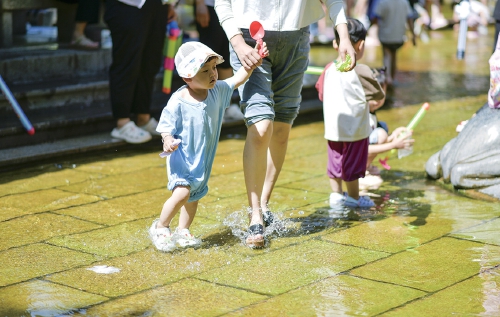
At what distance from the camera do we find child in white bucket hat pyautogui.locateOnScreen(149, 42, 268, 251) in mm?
4281

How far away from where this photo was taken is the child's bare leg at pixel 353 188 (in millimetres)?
5289

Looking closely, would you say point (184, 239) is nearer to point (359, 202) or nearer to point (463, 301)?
point (359, 202)

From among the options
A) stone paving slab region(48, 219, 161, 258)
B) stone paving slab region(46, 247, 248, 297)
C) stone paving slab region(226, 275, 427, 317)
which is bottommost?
stone paving slab region(48, 219, 161, 258)

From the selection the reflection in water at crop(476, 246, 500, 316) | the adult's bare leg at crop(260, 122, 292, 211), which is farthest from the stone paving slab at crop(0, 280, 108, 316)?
the reflection in water at crop(476, 246, 500, 316)

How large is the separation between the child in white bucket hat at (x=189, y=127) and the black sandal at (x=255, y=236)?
0.30 meters

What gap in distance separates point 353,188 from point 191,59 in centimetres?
161

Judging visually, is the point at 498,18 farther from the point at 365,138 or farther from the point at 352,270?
the point at 352,270

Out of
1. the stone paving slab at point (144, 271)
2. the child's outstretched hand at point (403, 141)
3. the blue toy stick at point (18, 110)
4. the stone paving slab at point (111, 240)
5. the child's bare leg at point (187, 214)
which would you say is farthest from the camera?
the blue toy stick at point (18, 110)

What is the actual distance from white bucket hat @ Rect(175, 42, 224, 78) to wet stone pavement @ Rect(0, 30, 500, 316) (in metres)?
0.96

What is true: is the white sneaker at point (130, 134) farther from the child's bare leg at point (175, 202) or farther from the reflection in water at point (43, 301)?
the reflection in water at point (43, 301)

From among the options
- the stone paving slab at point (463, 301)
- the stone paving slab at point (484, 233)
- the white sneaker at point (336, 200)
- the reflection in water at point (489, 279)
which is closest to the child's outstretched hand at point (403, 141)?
the white sneaker at point (336, 200)

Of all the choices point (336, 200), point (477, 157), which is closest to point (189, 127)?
point (336, 200)

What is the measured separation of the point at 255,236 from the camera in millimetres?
4395

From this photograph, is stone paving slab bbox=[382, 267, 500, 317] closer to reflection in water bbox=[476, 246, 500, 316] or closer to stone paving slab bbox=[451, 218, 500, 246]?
reflection in water bbox=[476, 246, 500, 316]
